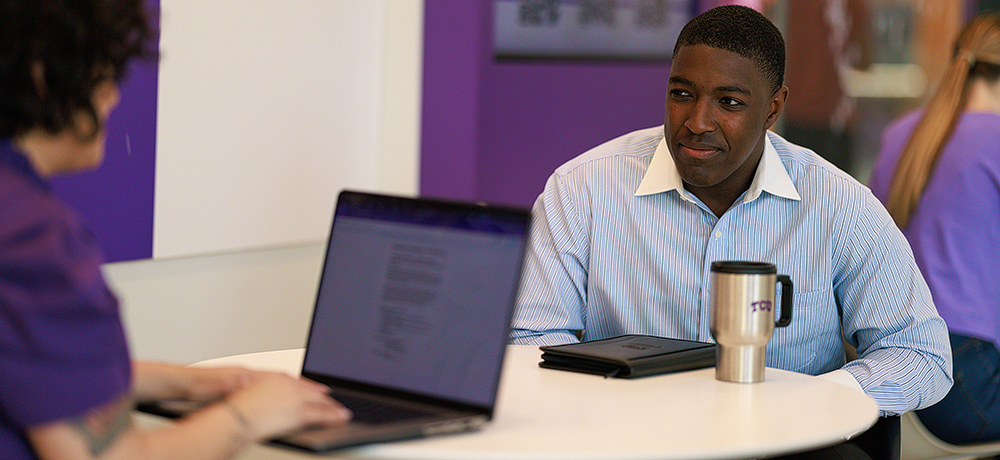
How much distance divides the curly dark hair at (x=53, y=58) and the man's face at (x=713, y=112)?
3.88 ft

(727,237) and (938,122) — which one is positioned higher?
(938,122)

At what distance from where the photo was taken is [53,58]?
1.04 metres

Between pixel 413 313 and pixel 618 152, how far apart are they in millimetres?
986

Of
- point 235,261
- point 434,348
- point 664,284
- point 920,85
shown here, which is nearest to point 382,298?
point 434,348

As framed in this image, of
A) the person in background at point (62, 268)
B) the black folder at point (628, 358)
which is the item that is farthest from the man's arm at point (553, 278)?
the person in background at point (62, 268)

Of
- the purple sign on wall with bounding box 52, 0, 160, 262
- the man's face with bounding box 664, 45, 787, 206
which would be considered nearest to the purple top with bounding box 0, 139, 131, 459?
the man's face with bounding box 664, 45, 787, 206

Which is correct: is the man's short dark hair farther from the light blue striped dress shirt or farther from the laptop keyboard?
the laptop keyboard

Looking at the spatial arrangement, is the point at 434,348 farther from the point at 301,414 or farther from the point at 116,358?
the point at 116,358

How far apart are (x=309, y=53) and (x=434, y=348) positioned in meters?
2.22

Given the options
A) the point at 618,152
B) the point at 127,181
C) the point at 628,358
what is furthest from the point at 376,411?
the point at 127,181

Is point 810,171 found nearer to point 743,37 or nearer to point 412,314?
point 743,37

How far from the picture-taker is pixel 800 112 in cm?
564

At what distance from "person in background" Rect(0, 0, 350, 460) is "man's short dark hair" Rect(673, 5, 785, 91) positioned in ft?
3.88

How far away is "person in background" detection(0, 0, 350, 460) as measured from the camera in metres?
0.98
